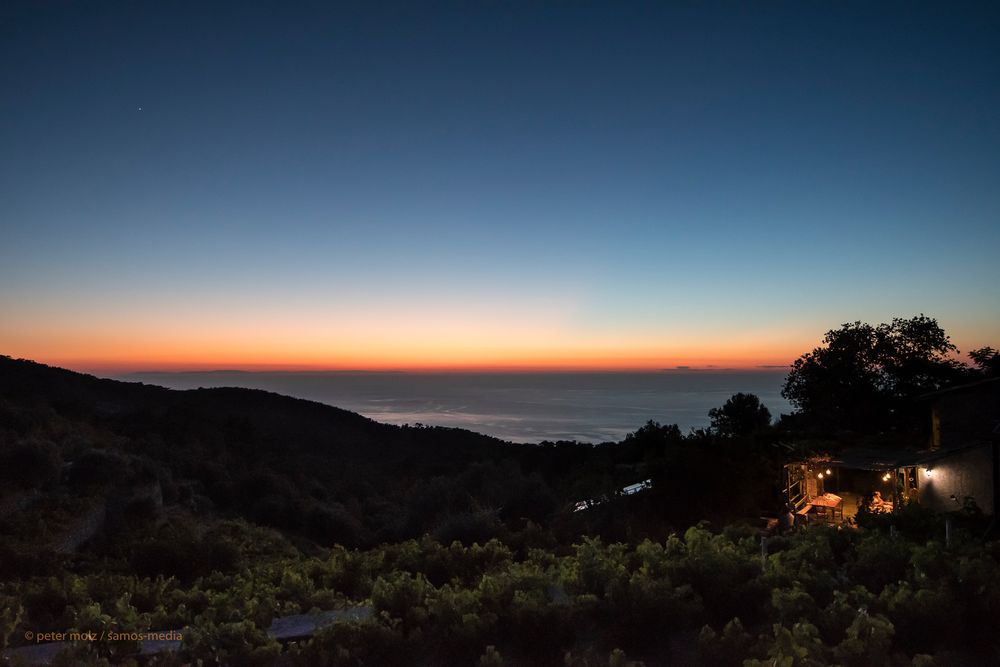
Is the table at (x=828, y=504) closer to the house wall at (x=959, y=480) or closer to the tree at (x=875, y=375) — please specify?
the house wall at (x=959, y=480)

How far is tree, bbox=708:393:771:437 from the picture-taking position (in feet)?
94.2

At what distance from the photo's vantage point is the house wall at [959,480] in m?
13.1

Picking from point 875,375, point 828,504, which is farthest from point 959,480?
point 875,375

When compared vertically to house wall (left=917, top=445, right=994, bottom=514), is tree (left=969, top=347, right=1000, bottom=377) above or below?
above

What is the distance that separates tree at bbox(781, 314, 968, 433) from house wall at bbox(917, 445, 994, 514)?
11843 millimetres

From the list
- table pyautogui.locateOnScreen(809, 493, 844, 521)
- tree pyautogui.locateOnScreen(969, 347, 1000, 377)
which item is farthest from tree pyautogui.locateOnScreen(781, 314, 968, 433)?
table pyautogui.locateOnScreen(809, 493, 844, 521)

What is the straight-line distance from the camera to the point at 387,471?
26.3m

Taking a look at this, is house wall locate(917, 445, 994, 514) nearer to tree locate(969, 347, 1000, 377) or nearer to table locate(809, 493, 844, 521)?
table locate(809, 493, 844, 521)

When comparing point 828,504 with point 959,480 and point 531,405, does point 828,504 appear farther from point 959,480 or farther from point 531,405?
point 531,405

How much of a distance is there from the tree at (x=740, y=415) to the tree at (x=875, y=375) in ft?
7.43

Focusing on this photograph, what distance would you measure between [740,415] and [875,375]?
5.84m

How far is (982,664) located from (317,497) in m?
18.0

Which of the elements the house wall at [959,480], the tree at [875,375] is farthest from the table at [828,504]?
the tree at [875,375]

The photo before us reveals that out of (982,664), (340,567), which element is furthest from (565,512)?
(982,664)
